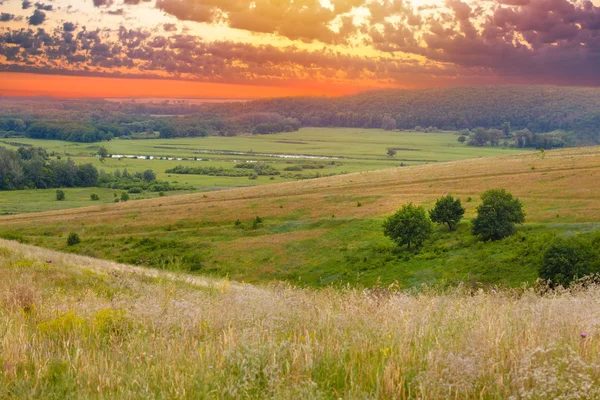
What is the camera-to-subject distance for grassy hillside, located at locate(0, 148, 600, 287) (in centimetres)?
5284

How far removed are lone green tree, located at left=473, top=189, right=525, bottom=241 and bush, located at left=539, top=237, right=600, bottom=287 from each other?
1389 cm

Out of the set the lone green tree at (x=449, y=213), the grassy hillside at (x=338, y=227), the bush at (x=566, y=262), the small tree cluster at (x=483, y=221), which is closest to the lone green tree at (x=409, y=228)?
the small tree cluster at (x=483, y=221)

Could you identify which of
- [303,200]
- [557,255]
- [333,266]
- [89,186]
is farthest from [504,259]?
[89,186]

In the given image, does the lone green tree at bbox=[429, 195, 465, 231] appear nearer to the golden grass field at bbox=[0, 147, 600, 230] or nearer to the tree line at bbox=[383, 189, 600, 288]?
the tree line at bbox=[383, 189, 600, 288]

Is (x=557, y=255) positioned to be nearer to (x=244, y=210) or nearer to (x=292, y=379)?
(x=292, y=379)

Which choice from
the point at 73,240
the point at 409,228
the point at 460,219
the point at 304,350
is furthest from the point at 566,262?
the point at 73,240

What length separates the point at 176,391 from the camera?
5641mm

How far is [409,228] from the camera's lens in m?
57.8

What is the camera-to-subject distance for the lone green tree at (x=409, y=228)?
57.9 metres

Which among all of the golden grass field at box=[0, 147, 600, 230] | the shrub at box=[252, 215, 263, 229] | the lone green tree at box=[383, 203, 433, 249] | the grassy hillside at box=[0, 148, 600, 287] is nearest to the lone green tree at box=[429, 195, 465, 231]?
the grassy hillside at box=[0, 148, 600, 287]

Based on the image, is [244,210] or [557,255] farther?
[244,210]

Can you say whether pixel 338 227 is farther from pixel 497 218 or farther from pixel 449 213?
pixel 497 218

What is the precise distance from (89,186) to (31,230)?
98793 millimetres

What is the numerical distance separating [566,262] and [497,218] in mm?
16826
